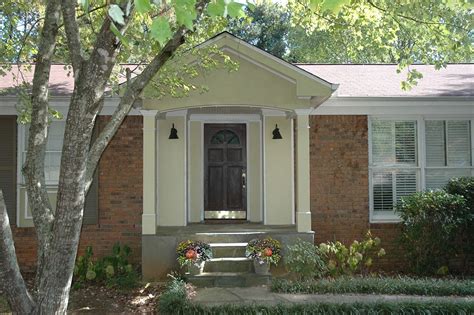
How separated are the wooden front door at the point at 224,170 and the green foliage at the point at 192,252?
2.59 m

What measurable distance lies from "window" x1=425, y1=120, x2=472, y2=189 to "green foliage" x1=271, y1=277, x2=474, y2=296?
10.3 feet

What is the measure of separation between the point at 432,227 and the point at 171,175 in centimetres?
510

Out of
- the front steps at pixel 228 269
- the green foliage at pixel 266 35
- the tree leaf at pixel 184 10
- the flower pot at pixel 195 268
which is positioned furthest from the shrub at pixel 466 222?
the green foliage at pixel 266 35

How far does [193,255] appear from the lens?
806 centimetres

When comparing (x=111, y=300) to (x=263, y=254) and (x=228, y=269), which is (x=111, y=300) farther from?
(x=263, y=254)

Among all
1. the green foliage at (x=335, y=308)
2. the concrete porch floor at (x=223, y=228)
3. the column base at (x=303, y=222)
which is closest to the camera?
the green foliage at (x=335, y=308)

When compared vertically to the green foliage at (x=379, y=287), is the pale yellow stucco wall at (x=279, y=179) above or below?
above

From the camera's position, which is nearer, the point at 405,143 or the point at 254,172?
the point at 405,143

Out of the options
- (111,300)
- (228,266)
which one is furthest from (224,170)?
(111,300)

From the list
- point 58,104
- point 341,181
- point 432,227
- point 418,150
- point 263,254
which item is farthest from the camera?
point 418,150

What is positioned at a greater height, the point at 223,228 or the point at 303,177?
the point at 303,177

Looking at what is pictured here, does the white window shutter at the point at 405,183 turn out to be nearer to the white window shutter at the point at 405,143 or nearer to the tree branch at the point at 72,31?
the white window shutter at the point at 405,143

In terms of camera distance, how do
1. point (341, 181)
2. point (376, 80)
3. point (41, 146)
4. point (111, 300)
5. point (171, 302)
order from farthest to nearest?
point (376, 80)
point (341, 181)
point (111, 300)
point (171, 302)
point (41, 146)

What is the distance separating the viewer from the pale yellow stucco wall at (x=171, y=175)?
1022cm
